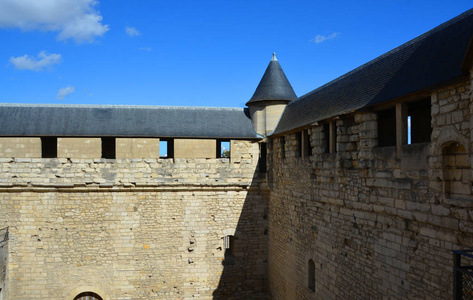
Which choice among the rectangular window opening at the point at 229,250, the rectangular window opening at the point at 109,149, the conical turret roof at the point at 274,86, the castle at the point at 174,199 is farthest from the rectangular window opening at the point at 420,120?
the rectangular window opening at the point at 109,149

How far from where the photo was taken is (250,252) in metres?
13.3

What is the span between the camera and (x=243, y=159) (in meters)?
13.3

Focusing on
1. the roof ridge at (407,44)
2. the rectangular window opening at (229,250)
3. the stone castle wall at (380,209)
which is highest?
the roof ridge at (407,44)

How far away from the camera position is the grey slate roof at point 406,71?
5.56 meters

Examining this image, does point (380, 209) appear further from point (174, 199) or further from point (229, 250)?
point (229, 250)

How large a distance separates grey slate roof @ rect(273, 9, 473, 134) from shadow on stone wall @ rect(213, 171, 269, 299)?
4194mm

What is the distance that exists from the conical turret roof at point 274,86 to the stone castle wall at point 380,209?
301cm

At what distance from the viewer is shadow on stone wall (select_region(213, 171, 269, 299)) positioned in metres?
13.1

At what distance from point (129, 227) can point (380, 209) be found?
28.1ft

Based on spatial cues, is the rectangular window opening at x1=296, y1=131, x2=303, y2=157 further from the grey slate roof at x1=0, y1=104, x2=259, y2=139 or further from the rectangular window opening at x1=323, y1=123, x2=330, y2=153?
the grey slate roof at x1=0, y1=104, x2=259, y2=139

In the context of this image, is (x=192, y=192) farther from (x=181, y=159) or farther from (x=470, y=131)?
(x=470, y=131)

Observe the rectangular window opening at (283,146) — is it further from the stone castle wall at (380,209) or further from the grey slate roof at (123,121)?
the grey slate roof at (123,121)

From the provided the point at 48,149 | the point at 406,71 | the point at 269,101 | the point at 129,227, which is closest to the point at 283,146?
the point at 269,101

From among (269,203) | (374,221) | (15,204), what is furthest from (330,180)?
(15,204)
